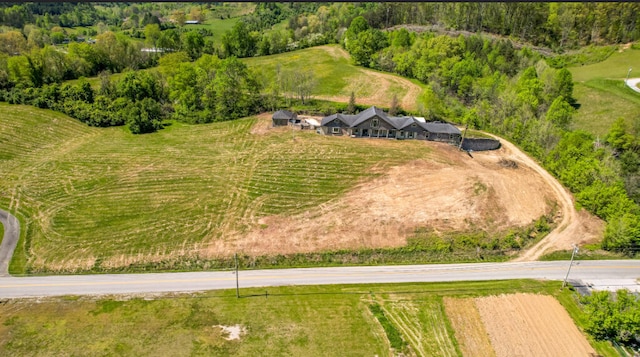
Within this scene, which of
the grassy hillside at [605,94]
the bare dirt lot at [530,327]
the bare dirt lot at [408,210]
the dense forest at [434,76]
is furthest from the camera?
the grassy hillside at [605,94]

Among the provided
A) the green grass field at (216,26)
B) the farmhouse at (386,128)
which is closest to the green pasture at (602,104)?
the farmhouse at (386,128)

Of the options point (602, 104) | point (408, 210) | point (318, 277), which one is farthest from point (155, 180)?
point (602, 104)

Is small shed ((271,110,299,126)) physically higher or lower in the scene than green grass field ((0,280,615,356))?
higher

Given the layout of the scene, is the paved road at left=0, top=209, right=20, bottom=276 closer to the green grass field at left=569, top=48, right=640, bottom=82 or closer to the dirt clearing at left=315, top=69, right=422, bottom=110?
the dirt clearing at left=315, top=69, right=422, bottom=110

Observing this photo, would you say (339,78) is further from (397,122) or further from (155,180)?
(155,180)

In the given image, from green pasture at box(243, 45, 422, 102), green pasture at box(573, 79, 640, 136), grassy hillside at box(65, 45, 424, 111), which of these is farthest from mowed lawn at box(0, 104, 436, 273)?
green pasture at box(573, 79, 640, 136)

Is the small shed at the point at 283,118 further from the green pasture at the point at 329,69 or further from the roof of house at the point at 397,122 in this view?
the green pasture at the point at 329,69

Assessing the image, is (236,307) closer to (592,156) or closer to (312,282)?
(312,282)
